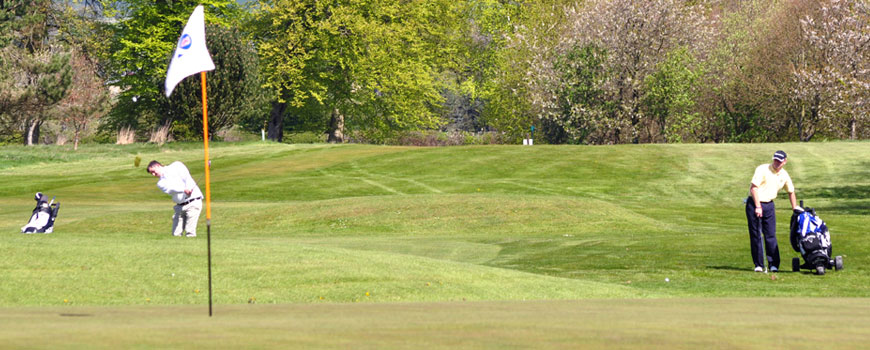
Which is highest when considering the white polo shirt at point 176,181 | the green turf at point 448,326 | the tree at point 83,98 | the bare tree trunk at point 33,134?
the tree at point 83,98

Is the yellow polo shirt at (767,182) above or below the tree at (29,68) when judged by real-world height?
below

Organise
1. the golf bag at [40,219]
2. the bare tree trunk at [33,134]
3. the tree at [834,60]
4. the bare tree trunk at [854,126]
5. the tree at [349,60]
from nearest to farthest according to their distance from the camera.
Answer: the golf bag at [40,219] → the tree at [834,60] → the bare tree trunk at [854,126] → the tree at [349,60] → the bare tree trunk at [33,134]

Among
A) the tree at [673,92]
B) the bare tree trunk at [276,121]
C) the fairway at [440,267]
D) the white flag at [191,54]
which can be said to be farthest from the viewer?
the bare tree trunk at [276,121]

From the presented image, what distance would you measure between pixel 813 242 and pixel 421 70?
63608 mm

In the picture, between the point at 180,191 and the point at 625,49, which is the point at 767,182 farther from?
the point at 625,49

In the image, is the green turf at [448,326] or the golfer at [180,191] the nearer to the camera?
the green turf at [448,326]

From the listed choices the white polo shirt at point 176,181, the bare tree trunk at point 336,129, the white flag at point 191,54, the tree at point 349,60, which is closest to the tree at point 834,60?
the tree at point 349,60

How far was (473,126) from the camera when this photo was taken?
13025cm

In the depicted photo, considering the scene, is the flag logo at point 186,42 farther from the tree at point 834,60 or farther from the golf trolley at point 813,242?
the tree at point 834,60

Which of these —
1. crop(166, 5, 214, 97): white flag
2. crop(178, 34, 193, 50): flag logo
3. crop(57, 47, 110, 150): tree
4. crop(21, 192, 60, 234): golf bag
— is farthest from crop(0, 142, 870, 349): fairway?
crop(57, 47, 110, 150): tree

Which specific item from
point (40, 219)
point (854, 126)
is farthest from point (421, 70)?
point (40, 219)

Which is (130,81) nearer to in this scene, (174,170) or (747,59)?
(747,59)

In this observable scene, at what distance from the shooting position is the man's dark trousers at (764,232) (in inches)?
731

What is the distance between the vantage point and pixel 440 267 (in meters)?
17.5
